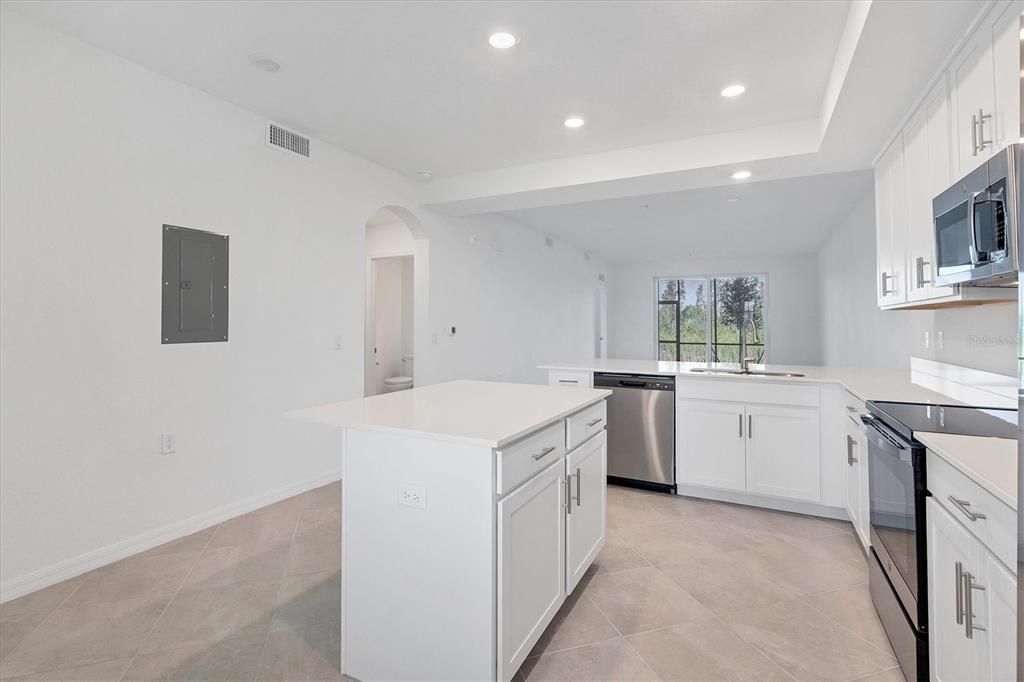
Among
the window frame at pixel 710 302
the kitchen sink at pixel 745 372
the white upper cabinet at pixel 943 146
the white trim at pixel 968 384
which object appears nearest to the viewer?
the white upper cabinet at pixel 943 146

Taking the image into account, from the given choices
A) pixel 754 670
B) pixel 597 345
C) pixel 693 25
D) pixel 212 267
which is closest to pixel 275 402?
pixel 212 267

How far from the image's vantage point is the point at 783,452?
317 cm

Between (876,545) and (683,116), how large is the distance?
272 centimetres

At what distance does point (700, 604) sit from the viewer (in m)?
2.16

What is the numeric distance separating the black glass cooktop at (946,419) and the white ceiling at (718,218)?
10.1ft

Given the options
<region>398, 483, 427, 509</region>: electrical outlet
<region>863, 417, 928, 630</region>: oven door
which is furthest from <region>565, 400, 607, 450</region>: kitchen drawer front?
<region>863, 417, 928, 630</region>: oven door

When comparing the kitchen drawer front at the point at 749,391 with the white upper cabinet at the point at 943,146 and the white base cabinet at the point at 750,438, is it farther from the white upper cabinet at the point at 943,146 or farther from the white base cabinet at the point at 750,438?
the white upper cabinet at the point at 943,146

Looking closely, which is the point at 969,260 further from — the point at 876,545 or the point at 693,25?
the point at 693,25

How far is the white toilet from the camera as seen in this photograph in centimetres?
661

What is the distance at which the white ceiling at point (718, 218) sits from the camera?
4875mm

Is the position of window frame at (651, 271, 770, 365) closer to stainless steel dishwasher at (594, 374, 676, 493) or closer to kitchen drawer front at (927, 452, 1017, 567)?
stainless steel dishwasher at (594, 374, 676, 493)

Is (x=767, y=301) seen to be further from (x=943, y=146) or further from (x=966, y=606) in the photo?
(x=966, y=606)

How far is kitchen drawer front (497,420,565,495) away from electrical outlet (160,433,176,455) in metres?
2.37

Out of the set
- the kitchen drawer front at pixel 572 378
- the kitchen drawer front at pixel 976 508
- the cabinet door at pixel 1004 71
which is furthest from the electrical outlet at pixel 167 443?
the cabinet door at pixel 1004 71
